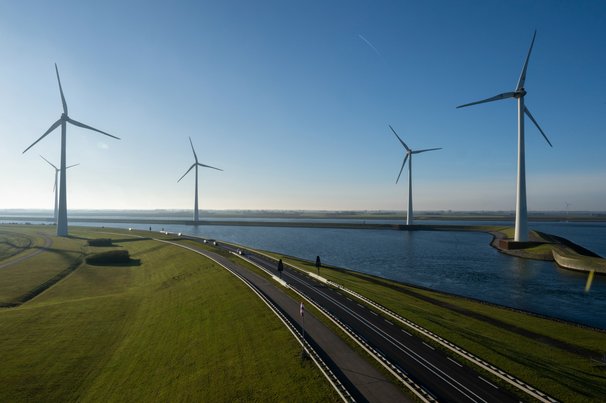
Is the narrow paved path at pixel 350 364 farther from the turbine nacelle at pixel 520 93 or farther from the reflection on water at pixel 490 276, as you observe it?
the turbine nacelle at pixel 520 93

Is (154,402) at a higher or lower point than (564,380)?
lower

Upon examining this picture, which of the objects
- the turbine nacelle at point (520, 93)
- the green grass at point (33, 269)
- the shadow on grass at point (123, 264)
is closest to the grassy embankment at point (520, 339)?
the green grass at point (33, 269)

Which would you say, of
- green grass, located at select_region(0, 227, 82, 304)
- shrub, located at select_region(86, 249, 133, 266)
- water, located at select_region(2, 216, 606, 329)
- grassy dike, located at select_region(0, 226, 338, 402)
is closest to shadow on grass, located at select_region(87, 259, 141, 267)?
shrub, located at select_region(86, 249, 133, 266)

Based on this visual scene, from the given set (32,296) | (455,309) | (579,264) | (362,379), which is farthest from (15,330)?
(579,264)

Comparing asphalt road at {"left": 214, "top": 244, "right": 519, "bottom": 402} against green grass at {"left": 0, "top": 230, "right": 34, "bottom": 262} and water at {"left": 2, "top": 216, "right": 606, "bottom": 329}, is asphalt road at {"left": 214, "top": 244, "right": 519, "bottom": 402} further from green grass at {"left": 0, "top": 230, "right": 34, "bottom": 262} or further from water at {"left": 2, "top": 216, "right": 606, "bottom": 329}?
green grass at {"left": 0, "top": 230, "right": 34, "bottom": 262}

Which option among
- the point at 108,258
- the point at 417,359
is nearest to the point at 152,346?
the point at 417,359

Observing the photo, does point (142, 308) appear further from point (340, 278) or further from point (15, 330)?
point (340, 278)
